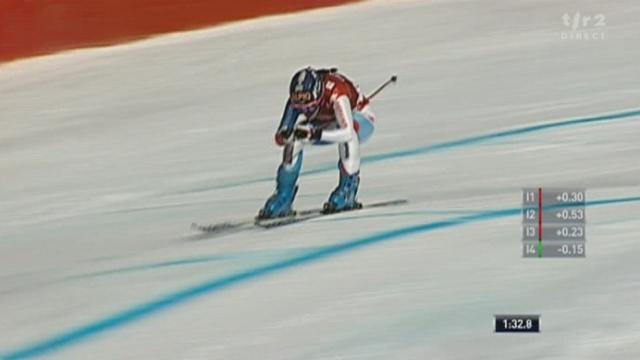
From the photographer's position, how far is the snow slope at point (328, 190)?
1953 millimetres

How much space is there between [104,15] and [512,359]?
92 centimetres

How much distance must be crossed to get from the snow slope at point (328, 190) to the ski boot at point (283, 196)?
1cm

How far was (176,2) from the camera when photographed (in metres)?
2.09

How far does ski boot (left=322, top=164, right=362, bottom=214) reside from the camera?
2016 mm

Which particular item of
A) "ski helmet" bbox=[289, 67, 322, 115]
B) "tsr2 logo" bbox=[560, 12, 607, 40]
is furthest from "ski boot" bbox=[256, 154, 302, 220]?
"tsr2 logo" bbox=[560, 12, 607, 40]

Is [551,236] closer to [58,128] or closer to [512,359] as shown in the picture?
[512,359]

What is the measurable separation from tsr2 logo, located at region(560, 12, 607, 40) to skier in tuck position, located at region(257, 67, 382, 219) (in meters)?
0.36

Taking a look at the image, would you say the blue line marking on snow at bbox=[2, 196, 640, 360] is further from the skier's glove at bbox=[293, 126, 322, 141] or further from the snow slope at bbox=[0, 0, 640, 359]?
the skier's glove at bbox=[293, 126, 322, 141]

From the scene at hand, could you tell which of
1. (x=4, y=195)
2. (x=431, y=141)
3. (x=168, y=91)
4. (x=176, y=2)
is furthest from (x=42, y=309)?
(x=431, y=141)

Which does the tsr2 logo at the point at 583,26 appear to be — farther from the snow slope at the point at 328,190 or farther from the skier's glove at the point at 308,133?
the skier's glove at the point at 308,133
